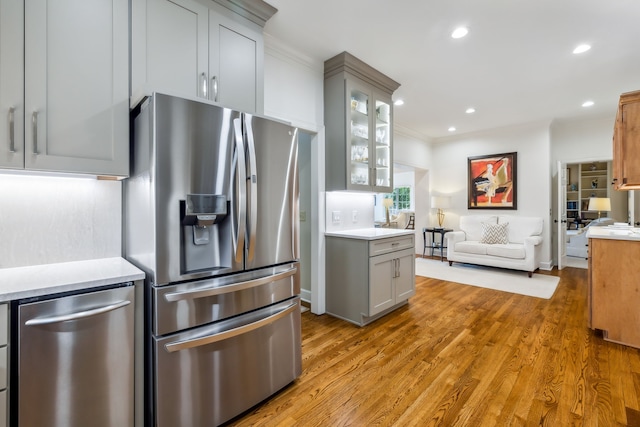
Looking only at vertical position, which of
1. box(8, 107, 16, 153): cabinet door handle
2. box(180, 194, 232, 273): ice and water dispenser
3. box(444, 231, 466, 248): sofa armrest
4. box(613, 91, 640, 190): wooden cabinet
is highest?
box(613, 91, 640, 190): wooden cabinet

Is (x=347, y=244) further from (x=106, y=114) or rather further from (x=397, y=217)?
(x=397, y=217)

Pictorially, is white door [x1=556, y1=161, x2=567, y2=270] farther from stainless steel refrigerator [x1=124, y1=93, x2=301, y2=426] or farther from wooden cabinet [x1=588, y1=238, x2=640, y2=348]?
stainless steel refrigerator [x1=124, y1=93, x2=301, y2=426]

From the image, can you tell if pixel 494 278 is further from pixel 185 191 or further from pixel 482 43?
pixel 185 191

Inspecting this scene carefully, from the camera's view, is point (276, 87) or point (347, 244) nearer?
point (276, 87)

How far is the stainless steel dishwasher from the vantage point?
1.15m

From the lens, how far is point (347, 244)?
307 cm

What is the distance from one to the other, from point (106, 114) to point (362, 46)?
7.57 ft

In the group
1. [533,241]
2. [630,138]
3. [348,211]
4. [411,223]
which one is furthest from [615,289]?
[411,223]

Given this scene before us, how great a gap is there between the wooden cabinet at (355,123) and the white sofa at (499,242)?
9.25 feet

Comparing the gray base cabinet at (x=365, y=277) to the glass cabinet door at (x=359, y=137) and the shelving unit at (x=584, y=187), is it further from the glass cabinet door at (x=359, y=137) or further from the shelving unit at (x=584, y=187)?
the shelving unit at (x=584, y=187)

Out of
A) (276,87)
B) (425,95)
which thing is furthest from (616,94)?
(276,87)

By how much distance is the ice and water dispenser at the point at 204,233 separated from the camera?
4.89 feet

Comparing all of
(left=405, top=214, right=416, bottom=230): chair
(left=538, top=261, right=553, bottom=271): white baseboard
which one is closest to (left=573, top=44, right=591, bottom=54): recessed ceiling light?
(left=538, top=261, right=553, bottom=271): white baseboard

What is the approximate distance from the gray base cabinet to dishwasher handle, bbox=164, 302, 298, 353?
3.96ft
